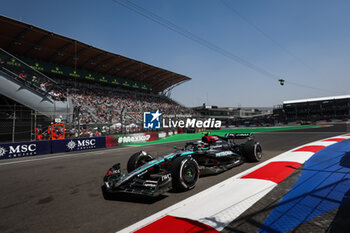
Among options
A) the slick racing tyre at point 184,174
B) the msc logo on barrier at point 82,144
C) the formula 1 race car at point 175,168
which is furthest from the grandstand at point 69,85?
the slick racing tyre at point 184,174

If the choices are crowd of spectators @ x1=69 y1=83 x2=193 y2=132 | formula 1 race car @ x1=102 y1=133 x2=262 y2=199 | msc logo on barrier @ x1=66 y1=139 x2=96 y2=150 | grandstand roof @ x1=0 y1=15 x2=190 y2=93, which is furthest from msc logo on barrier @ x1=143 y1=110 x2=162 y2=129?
grandstand roof @ x1=0 y1=15 x2=190 y2=93

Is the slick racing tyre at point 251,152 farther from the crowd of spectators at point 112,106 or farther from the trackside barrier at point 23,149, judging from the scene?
the crowd of spectators at point 112,106

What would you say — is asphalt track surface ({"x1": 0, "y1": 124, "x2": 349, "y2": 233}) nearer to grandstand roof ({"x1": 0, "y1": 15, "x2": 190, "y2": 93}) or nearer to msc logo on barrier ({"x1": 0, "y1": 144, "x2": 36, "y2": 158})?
msc logo on barrier ({"x1": 0, "y1": 144, "x2": 36, "y2": 158})

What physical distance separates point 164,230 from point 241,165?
3.96 metres

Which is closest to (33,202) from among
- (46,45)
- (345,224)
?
(345,224)

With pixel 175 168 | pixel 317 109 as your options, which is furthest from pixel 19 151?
pixel 317 109

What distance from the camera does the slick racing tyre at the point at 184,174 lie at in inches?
134

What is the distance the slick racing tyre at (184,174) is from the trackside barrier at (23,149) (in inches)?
354

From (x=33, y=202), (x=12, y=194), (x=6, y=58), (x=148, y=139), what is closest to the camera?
(x=33, y=202)

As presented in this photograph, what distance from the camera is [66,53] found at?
2588 cm

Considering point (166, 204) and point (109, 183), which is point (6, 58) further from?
point (166, 204)

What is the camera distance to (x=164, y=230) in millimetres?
2158

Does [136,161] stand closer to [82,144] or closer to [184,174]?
[184,174]

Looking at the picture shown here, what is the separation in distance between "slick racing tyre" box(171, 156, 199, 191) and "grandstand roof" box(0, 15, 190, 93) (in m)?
23.9
